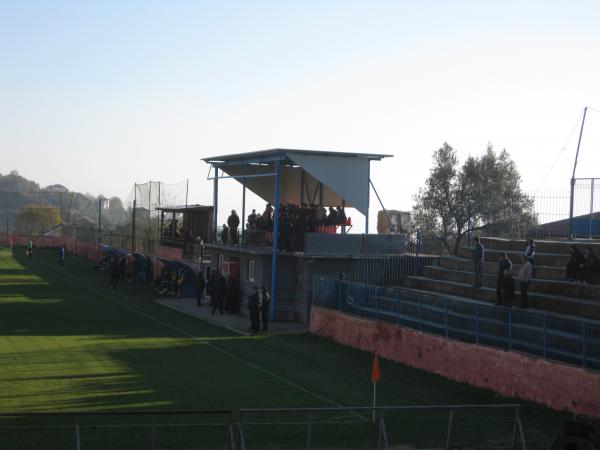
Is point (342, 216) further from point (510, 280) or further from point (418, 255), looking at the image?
point (510, 280)

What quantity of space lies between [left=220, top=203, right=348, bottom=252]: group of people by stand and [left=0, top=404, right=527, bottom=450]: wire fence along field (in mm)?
18441

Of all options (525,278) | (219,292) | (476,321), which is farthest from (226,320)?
(476,321)

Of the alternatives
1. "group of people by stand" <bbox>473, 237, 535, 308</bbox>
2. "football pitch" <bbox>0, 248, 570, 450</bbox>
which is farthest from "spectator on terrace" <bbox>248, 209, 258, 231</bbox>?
"group of people by stand" <bbox>473, 237, 535, 308</bbox>

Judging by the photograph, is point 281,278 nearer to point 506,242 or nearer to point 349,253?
point 349,253

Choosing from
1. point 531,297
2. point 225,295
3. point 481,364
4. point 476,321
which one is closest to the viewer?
point 481,364

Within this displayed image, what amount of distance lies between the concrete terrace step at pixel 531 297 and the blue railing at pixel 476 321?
3.59ft

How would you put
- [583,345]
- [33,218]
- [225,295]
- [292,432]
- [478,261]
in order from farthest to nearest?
[33,218]
[225,295]
[478,261]
[583,345]
[292,432]

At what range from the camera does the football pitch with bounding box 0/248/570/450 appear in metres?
13.2

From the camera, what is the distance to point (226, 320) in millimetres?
32750

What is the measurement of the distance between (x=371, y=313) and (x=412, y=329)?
2884 millimetres

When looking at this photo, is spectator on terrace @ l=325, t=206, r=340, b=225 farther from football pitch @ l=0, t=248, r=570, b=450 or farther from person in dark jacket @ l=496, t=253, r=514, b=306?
person in dark jacket @ l=496, t=253, r=514, b=306

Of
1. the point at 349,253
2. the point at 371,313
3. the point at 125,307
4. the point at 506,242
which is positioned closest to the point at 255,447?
the point at 371,313

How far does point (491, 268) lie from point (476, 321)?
7192 millimetres

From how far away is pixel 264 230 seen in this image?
114ft
